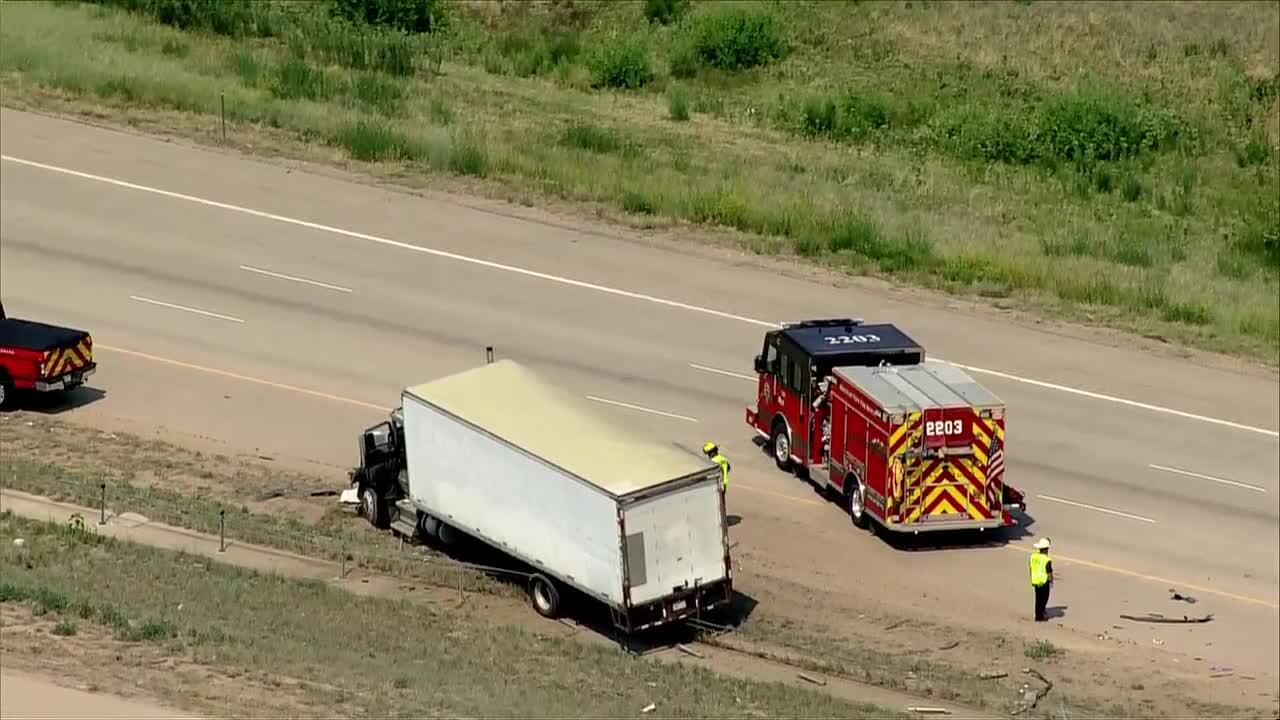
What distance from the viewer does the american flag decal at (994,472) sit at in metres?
34.4

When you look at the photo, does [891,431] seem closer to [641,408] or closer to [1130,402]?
[641,408]

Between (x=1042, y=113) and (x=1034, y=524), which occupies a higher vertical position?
(x=1042, y=113)

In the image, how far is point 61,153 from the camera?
5275 centimetres

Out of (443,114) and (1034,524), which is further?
(443,114)

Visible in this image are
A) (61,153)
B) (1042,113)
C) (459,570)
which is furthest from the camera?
(1042,113)

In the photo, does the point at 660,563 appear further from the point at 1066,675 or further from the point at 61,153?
the point at 61,153

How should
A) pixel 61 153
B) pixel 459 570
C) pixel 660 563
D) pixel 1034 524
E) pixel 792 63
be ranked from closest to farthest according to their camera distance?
pixel 660 563 < pixel 459 570 < pixel 1034 524 < pixel 61 153 < pixel 792 63

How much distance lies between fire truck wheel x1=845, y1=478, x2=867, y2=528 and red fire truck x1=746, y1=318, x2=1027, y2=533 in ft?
0.05

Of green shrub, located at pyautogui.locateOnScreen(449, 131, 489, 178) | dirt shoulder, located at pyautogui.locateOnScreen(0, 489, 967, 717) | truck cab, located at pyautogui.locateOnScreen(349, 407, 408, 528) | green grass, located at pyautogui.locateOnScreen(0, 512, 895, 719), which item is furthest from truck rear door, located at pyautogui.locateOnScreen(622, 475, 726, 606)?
green shrub, located at pyautogui.locateOnScreen(449, 131, 489, 178)

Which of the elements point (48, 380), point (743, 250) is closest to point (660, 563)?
point (48, 380)

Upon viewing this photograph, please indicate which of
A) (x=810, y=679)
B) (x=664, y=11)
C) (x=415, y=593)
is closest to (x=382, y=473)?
(x=415, y=593)

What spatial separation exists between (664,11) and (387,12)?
9.98m

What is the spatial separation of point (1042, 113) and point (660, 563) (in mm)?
35268

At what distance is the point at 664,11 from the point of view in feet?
243
